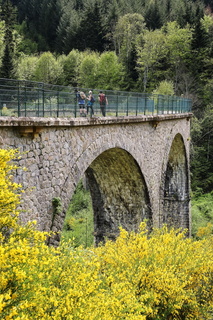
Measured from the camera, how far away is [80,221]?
1225 inches

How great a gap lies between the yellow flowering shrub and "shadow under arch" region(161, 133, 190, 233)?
13.8m

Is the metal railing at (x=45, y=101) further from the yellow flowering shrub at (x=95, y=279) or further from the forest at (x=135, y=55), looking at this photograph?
the forest at (x=135, y=55)

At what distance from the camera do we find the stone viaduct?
9258 millimetres

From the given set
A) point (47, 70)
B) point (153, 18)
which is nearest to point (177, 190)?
point (47, 70)

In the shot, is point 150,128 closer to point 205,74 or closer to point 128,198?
point 128,198

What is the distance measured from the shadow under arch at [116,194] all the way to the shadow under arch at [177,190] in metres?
6.51

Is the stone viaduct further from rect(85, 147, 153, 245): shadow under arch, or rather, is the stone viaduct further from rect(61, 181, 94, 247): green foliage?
rect(61, 181, 94, 247): green foliage

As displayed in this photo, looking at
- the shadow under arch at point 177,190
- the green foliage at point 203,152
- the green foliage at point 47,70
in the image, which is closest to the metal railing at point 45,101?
the shadow under arch at point 177,190

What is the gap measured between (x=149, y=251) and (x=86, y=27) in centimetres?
6187

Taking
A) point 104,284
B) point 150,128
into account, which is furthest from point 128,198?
point 104,284

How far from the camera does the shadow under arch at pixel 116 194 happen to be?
18359 millimetres

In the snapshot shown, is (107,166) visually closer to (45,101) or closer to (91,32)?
(45,101)

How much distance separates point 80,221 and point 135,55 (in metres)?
33.9

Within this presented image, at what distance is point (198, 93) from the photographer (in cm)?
4941
